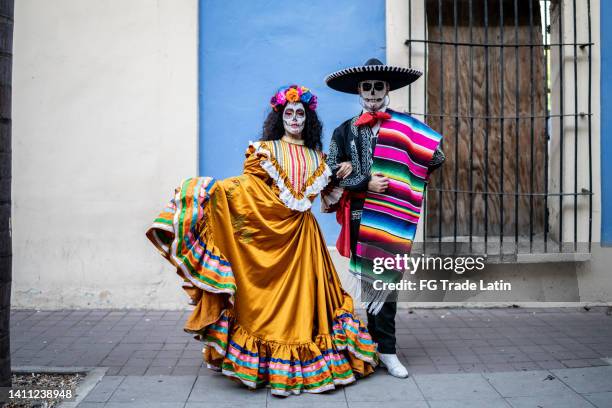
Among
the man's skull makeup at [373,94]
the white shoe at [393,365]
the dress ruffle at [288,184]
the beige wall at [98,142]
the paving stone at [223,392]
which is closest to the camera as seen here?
the paving stone at [223,392]

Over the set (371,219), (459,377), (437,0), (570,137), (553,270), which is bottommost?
(459,377)

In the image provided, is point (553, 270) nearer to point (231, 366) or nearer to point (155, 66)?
point (231, 366)

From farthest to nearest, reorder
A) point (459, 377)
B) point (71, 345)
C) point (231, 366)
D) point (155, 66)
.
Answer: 1. point (155, 66)
2. point (71, 345)
3. point (459, 377)
4. point (231, 366)

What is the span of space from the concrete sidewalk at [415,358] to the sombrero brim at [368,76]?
6.38 ft

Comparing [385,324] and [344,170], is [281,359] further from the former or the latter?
[344,170]

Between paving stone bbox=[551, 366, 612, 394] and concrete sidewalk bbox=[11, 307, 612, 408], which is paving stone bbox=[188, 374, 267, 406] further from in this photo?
paving stone bbox=[551, 366, 612, 394]

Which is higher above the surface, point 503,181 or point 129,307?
point 503,181

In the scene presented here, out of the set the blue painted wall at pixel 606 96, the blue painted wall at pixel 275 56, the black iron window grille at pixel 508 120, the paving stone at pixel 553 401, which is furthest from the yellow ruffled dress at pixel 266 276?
the blue painted wall at pixel 606 96

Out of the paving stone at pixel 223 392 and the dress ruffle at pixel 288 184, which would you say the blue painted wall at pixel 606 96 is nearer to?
the dress ruffle at pixel 288 184

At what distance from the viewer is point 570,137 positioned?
5.83 m

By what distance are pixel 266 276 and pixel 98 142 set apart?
2.84 m

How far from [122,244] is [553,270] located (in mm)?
4122

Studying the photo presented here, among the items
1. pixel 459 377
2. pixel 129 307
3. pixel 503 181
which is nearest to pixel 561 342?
pixel 459 377

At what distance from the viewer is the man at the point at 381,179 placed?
396 centimetres
